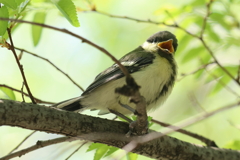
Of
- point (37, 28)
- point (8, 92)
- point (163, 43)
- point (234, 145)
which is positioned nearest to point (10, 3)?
point (8, 92)

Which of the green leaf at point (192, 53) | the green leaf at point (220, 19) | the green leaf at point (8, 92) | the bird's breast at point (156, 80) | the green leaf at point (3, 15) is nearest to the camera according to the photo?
the green leaf at point (3, 15)

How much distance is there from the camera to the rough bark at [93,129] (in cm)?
222

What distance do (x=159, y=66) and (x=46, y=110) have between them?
1.59 metres


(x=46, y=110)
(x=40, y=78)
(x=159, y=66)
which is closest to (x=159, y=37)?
(x=159, y=66)

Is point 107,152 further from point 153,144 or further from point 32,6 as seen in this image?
point 32,6

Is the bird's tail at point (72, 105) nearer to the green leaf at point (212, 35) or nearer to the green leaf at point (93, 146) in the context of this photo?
the green leaf at point (93, 146)

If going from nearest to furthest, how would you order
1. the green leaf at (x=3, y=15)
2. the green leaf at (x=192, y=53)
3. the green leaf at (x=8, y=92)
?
the green leaf at (x=3, y=15) < the green leaf at (x=8, y=92) < the green leaf at (x=192, y=53)

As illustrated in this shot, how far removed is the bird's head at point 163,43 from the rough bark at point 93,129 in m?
1.36

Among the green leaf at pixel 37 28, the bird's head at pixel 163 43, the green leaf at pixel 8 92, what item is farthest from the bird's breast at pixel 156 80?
the green leaf at pixel 8 92

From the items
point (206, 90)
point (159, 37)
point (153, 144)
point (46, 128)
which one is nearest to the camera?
point (46, 128)

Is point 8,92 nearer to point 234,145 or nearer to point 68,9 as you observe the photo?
point 68,9

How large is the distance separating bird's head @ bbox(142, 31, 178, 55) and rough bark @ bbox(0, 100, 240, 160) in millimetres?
1363

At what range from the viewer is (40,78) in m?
6.54

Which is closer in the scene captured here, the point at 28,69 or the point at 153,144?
the point at 153,144
